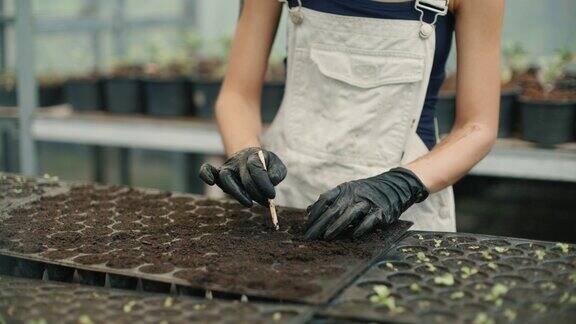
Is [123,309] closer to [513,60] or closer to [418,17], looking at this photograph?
[418,17]

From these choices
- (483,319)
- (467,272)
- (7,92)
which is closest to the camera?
(483,319)

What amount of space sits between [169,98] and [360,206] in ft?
7.65

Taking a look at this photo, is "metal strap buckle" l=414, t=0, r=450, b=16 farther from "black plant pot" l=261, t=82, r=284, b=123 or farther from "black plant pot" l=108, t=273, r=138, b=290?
"black plant pot" l=261, t=82, r=284, b=123

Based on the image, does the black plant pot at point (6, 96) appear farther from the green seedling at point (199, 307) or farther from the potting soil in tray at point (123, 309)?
the green seedling at point (199, 307)

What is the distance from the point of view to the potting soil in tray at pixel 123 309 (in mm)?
1131

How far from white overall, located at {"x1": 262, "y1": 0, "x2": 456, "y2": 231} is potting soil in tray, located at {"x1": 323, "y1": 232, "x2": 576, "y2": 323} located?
33 centimetres

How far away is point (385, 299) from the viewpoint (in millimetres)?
1180

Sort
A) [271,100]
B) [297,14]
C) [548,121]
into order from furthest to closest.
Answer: [271,100]
[548,121]
[297,14]

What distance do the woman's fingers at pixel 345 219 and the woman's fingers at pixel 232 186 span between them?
0.76ft

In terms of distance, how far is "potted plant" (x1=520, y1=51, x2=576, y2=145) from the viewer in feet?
9.43

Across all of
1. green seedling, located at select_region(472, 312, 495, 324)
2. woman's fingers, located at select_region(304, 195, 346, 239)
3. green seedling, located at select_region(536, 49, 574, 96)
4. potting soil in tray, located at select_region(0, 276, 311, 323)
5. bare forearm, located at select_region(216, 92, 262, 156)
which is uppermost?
green seedling, located at select_region(536, 49, 574, 96)

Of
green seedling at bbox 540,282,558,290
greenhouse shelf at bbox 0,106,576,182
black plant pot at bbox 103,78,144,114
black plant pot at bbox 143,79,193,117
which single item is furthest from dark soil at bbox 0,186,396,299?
black plant pot at bbox 103,78,144,114

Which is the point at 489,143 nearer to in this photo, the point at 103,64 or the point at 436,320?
the point at 436,320

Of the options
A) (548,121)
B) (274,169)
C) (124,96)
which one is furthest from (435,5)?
(124,96)
